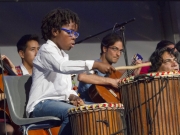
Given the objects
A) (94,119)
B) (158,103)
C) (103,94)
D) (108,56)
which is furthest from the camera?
(108,56)

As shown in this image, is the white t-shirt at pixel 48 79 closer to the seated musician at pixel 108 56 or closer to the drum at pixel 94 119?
the drum at pixel 94 119

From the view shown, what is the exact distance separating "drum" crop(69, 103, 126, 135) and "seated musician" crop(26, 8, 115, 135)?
0.12 meters

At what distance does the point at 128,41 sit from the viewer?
8789 mm

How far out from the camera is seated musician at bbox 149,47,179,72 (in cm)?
644

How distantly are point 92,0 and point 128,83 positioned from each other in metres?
3.44

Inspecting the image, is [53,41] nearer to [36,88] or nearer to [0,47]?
[36,88]

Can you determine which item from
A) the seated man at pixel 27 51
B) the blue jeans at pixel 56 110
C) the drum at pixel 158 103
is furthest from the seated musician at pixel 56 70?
the seated man at pixel 27 51

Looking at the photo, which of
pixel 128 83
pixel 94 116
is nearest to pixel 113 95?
pixel 128 83

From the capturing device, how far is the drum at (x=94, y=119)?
506cm

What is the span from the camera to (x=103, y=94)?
6.59 m

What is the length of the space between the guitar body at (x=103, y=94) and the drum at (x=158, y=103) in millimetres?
1171

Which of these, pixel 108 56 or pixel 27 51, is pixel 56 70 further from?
pixel 108 56

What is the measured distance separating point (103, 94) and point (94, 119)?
59.8 inches

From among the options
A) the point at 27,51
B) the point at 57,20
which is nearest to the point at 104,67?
the point at 57,20
